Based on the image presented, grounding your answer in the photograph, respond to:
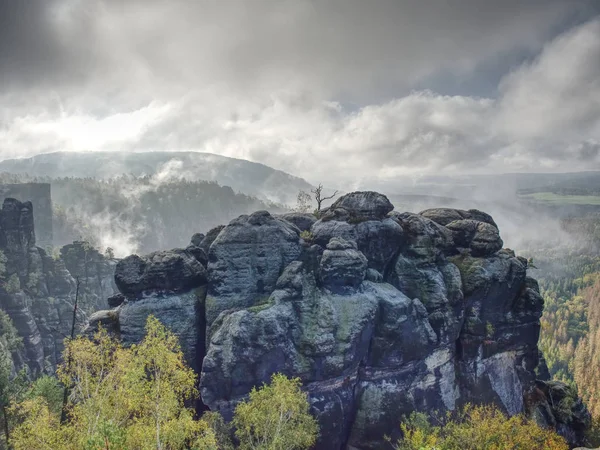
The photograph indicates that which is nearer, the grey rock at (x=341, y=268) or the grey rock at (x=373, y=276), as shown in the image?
the grey rock at (x=341, y=268)

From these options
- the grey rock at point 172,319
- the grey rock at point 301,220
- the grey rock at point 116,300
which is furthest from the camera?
the grey rock at point 301,220

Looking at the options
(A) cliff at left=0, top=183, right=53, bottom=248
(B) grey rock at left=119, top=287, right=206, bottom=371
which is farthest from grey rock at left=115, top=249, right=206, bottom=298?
(A) cliff at left=0, top=183, right=53, bottom=248

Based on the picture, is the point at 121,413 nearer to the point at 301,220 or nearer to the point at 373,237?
the point at 373,237

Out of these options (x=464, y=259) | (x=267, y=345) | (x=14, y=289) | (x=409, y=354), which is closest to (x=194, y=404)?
(x=267, y=345)

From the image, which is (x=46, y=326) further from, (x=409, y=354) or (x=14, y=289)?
(x=409, y=354)

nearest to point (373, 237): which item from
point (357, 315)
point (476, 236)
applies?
point (357, 315)

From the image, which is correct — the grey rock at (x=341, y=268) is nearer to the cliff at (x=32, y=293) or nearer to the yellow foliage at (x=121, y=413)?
the yellow foliage at (x=121, y=413)

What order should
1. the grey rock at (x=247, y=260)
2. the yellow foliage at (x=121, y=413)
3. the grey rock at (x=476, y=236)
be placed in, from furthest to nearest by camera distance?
the grey rock at (x=476, y=236) < the grey rock at (x=247, y=260) < the yellow foliage at (x=121, y=413)

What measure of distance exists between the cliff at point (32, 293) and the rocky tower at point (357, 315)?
1956 inches

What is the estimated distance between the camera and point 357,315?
4325cm

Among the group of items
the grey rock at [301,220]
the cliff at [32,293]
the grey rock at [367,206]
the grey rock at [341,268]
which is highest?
the grey rock at [367,206]

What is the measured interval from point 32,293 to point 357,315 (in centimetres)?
8982

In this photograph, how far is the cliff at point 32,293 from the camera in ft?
272

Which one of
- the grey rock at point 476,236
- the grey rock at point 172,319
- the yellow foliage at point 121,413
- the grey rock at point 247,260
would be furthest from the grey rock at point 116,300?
the grey rock at point 476,236
